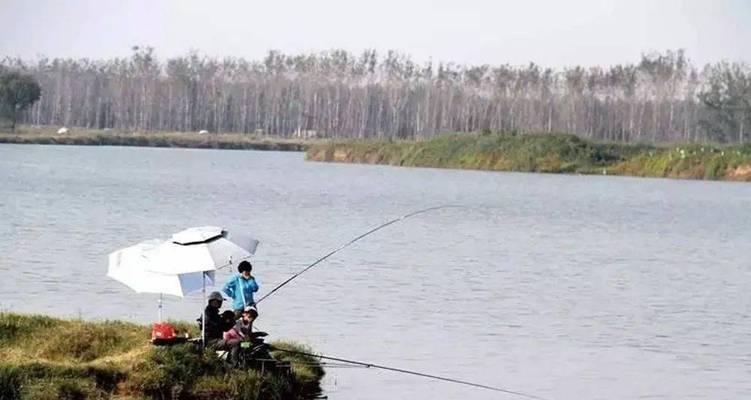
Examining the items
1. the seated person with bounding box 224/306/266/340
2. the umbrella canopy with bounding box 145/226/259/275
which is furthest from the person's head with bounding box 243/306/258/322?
the umbrella canopy with bounding box 145/226/259/275

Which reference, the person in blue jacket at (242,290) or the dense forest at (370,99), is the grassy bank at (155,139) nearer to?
the dense forest at (370,99)

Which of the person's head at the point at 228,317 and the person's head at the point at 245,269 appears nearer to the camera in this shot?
the person's head at the point at 228,317

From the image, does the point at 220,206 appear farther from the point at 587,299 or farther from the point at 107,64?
the point at 107,64

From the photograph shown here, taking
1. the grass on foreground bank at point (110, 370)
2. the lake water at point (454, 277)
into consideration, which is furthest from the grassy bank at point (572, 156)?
the grass on foreground bank at point (110, 370)

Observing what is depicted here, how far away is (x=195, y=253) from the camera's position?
1598 cm

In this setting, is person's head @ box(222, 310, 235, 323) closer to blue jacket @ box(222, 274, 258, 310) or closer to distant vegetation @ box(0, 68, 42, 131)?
blue jacket @ box(222, 274, 258, 310)

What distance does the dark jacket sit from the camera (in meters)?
15.9

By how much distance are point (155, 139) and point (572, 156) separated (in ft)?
159

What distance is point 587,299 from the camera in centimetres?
2833

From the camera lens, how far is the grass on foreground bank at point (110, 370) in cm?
Answer: 1457

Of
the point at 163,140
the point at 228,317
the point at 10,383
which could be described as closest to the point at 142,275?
the point at 228,317

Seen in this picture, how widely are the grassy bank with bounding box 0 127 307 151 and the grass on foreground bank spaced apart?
331 ft

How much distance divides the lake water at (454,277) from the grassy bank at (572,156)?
1953 cm

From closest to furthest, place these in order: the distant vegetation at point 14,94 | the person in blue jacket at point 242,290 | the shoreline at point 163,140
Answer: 1. the person in blue jacket at point 242,290
2. the distant vegetation at point 14,94
3. the shoreline at point 163,140
